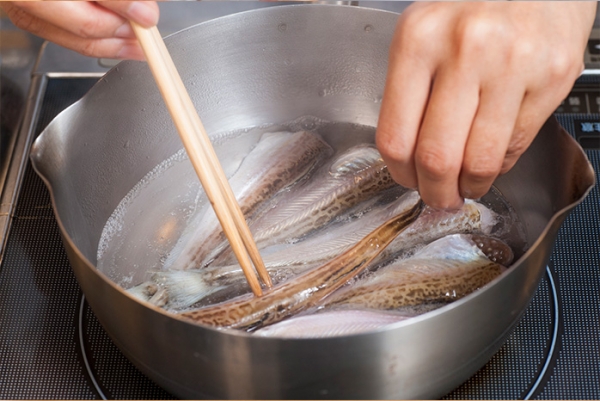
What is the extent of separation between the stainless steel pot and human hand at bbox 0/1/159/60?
0.39 ft

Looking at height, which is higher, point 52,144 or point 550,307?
point 52,144

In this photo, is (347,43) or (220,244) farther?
(347,43)

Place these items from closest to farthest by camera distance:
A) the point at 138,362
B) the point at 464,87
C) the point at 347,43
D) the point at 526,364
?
the point at 464,87
the point at 138,362
the point at 526,364
the point at 347,43

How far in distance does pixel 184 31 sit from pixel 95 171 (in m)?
0.29

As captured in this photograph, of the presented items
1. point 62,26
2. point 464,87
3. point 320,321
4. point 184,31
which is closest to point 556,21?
point 464,87

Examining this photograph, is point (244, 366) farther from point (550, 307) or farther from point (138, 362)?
point (550, 307)

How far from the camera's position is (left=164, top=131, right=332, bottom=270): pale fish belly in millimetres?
1054

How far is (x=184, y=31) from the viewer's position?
3.72 ft

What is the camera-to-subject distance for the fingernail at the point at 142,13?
0.72 meters

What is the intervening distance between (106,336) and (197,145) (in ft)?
1.15

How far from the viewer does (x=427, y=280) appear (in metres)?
0.91

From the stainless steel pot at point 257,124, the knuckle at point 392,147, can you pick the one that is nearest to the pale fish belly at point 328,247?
the stainless steel pot at point 257,124

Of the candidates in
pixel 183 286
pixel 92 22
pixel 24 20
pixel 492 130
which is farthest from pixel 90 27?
pixel 492 130

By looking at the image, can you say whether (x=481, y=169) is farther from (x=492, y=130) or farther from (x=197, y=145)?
(x=197, y=145)
